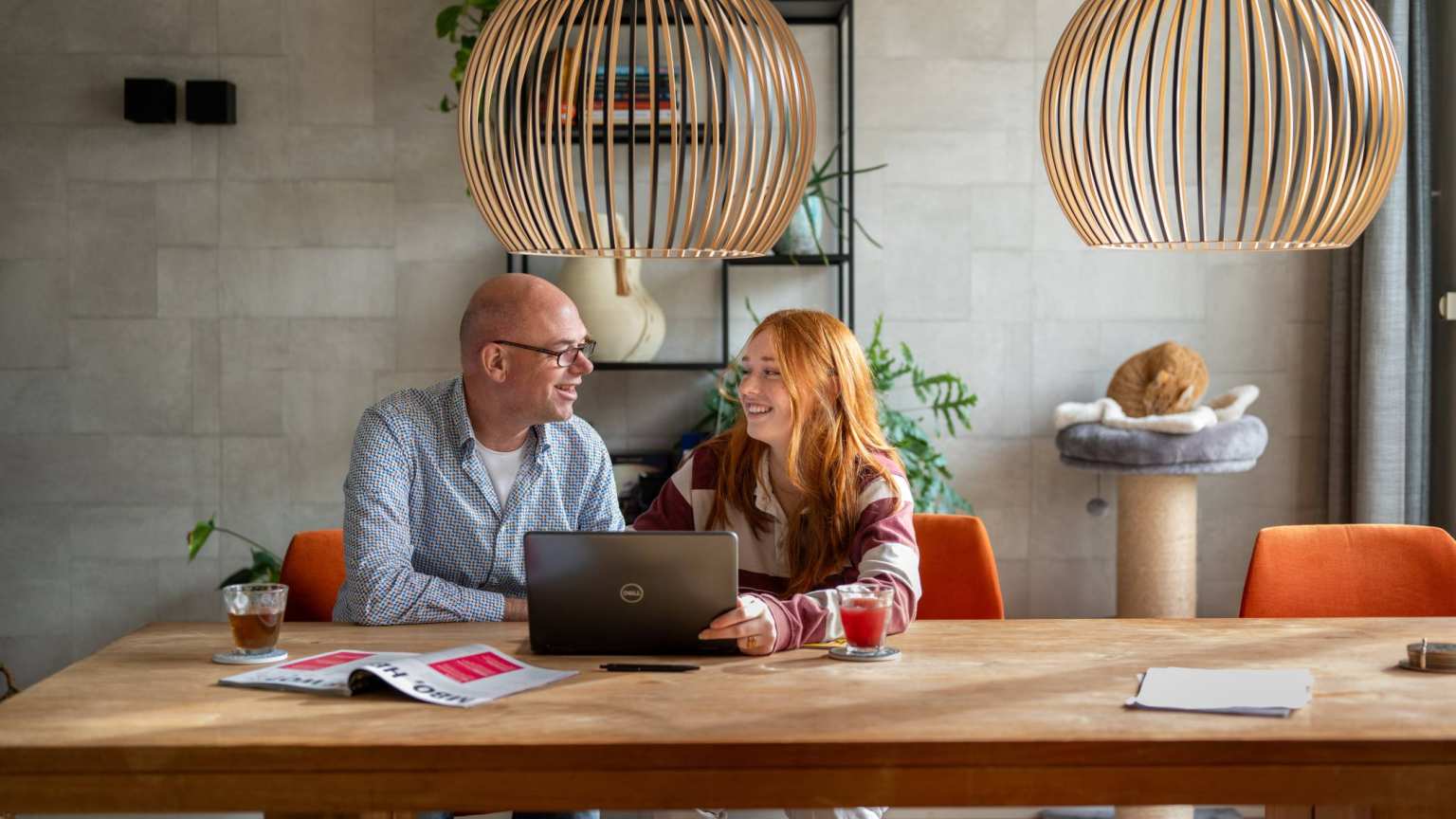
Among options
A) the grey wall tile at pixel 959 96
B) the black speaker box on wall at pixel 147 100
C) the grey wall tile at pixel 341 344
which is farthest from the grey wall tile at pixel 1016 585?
the black speaker box on wall at pixel 147 100

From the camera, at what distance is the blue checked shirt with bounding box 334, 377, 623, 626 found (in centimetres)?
228

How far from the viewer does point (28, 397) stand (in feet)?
13.6

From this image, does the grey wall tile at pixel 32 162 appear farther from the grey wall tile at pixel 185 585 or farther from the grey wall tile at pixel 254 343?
the grey wall tile at pixel 185 585

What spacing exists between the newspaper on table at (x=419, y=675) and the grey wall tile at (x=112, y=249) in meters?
2.55

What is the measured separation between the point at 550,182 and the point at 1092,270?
9.15ft

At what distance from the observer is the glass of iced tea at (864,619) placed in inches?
77.8

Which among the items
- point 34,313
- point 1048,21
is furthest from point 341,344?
point 1048,21

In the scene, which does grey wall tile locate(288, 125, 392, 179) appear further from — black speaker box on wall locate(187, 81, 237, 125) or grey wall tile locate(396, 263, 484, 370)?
grey wall tile locate(396, 263, 484, 370)

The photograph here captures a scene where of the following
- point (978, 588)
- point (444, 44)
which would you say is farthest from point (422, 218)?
point (978, 588)

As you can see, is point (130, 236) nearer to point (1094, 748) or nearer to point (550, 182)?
point (550, 182)

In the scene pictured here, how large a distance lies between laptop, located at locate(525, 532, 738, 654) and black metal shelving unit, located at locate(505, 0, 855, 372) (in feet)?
6.37

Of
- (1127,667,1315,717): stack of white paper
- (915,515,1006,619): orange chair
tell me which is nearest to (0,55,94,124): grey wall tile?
(915,515,1006,619): orange chair

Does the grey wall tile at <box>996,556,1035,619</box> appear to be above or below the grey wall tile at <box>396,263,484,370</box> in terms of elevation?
below

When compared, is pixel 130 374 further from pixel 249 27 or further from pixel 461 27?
pixel 461 27
